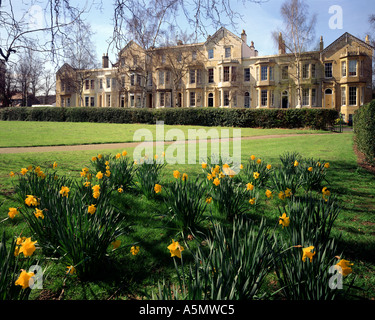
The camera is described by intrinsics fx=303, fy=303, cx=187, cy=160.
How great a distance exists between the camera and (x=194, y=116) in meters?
25.8

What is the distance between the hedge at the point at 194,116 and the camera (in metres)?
22.0

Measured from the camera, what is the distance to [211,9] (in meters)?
5.00

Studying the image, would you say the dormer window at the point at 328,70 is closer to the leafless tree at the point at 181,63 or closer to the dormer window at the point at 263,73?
the dormer window at the point at 263,73

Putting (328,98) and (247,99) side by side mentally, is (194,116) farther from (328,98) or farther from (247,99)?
(328,98)

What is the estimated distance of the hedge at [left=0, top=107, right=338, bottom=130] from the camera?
22.0 meters

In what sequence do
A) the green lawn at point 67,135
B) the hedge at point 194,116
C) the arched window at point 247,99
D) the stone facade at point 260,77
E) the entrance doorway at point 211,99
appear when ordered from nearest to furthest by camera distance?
the green lawn at point 67,135
the hedge at point 194,116
the stone facade at point 260,77
the arched window at point 247,99
the entrance doorway at point 211,99

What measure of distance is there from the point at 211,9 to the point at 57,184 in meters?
3.66

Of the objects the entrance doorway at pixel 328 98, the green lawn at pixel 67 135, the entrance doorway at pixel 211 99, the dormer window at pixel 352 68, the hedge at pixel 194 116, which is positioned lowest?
the green lawn at pixel 67 135

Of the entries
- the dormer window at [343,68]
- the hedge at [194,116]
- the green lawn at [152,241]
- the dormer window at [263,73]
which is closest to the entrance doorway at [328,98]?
the dormer window at [343,68]

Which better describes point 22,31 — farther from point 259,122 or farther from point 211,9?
point 259,122

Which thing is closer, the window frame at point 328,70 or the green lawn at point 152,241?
the green lawn at point 152,241

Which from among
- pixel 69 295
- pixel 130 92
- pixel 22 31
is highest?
pixel 130 92

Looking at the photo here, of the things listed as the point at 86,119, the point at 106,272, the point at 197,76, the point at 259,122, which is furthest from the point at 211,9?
the point at 197,76

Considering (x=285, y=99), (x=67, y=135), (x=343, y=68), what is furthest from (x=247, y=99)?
(x=67, y=135)
